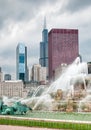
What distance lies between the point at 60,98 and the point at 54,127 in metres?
15.6

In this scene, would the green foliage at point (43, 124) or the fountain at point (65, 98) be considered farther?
the fountain at point (65, 98)

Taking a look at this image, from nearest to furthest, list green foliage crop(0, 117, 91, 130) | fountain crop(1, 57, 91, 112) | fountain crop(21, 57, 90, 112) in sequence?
green foliage crop(0, 117, 91, 130) < fountain crop(1, 57, 91, 112) < fountain crop(21, 57, 90, 112)

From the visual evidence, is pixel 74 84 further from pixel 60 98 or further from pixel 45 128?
pixel 45 128

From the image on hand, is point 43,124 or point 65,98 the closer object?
point 43,124

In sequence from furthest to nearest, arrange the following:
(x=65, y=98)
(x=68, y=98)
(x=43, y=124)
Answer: (x=65, y=98)
(x=68, y=98)
(x=43, y=124)

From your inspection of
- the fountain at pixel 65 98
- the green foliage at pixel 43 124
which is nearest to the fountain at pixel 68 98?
the fountain at pixel 65 98

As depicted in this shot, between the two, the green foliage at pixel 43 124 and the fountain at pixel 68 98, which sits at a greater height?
the fountain at pixel 68 98

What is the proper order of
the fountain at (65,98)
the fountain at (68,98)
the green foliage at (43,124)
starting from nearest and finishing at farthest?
the green foliage at (43,124) < the fountain at (68,98) < the fountain at (65,98)

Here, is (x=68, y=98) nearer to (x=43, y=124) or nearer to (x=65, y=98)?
(x=65, y=98)

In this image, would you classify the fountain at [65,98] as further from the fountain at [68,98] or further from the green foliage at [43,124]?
the green foliage at [43,124]

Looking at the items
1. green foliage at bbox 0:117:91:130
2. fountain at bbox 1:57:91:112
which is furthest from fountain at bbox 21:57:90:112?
green foliage at bbox 0:117:91:130

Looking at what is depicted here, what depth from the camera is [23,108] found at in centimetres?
Answer: 3559

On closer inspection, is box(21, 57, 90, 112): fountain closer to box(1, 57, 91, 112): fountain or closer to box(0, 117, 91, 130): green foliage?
box(1, 57, 91, 112): fountain

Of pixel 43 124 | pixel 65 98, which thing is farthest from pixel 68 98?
pixel 43 124
